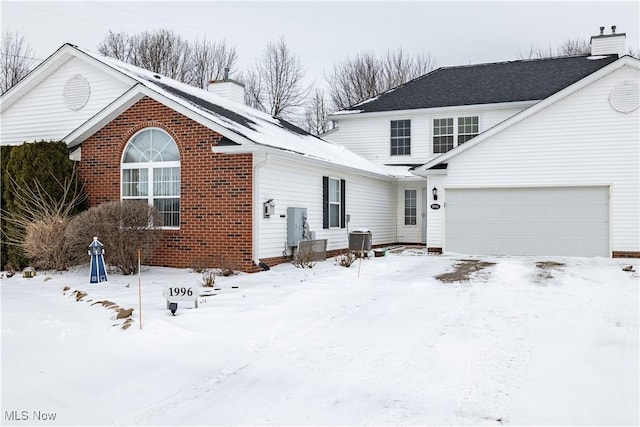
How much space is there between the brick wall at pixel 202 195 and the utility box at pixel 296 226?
70.7 inches

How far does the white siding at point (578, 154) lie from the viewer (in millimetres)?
15609

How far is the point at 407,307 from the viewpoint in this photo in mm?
8883

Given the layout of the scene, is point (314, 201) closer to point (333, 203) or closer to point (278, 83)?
point (333, 203)

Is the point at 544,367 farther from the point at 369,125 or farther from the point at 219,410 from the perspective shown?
the point at 369,125

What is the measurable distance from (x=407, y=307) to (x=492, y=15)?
1689 centimetres

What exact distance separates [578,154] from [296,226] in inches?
322

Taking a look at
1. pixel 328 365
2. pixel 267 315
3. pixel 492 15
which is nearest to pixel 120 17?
pixel 492 15

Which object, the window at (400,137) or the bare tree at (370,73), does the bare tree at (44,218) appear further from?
the bare tree at (370,73)

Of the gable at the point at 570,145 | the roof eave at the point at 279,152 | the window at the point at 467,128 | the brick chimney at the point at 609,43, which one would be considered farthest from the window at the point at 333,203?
the brick chimney at the point at 609,43

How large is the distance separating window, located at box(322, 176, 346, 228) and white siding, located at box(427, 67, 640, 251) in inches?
142

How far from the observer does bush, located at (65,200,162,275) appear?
38.6 feet

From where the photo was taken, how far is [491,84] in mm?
23438

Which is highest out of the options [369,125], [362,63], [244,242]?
[362,63]

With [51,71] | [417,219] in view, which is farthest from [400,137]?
[51,71]
